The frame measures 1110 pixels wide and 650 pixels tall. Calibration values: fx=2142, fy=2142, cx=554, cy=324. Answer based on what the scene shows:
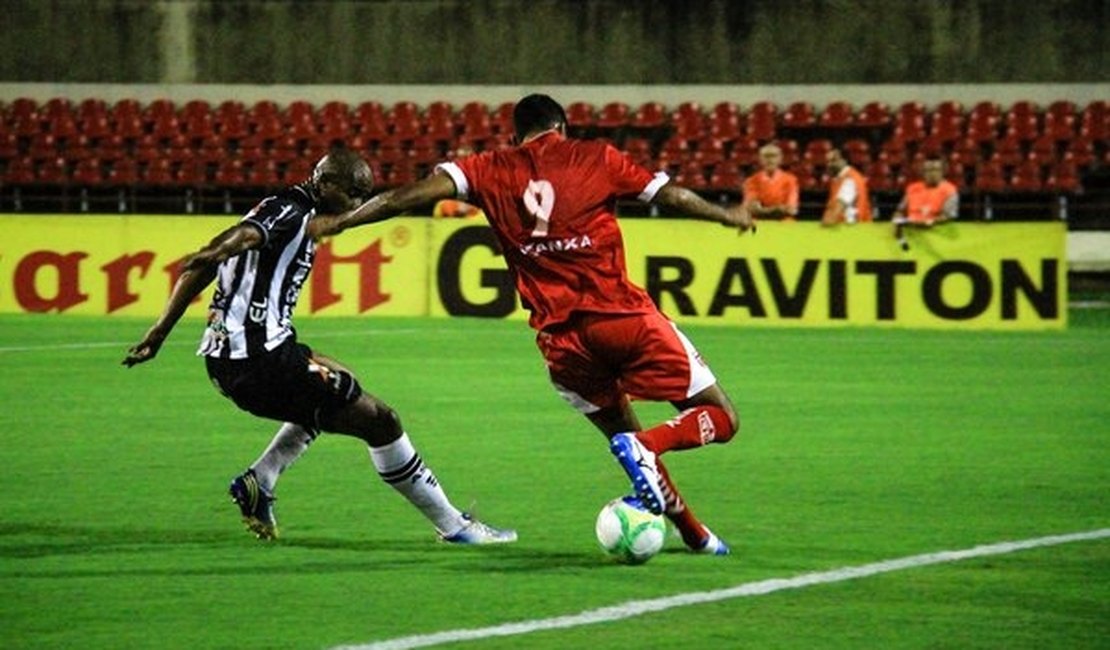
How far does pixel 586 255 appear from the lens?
824 centimetres

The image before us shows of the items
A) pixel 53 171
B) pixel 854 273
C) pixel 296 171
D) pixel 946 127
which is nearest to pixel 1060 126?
pixel 946 127

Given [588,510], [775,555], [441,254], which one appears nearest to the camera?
[775,555]

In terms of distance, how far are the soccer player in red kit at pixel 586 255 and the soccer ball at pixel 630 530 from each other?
11 centimetres

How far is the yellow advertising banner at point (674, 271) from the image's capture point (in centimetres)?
2166

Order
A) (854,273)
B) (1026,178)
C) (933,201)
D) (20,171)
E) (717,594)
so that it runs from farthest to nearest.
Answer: (20,171), (1026,178), (933,201), (854,273), (717,594)

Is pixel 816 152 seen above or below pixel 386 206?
below

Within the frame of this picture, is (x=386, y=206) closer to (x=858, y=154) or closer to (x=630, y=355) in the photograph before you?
(x=630, y=355)

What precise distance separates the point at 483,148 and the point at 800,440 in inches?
752

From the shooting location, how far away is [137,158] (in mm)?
31844

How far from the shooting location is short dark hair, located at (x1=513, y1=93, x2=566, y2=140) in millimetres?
8297

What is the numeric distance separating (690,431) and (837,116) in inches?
900

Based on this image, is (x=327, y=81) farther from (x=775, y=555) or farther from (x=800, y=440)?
(x=775, y=555)

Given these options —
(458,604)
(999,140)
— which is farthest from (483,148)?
(458,604)

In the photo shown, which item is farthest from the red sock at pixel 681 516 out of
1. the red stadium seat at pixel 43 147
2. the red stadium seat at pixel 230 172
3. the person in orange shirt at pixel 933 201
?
the red stadium seat at pixel 43 147
